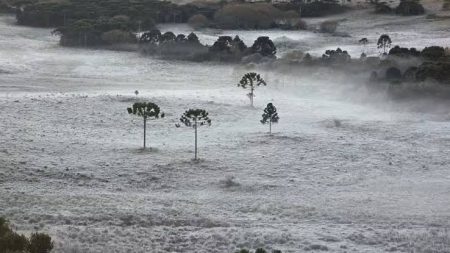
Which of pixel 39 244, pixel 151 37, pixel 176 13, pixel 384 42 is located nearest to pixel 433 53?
pixel 384 42

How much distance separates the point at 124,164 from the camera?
46156mm

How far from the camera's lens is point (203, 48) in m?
108

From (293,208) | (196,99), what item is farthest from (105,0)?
(293,208)

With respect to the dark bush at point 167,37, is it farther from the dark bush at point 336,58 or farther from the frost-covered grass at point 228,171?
the frost-covered grass at point 228,171

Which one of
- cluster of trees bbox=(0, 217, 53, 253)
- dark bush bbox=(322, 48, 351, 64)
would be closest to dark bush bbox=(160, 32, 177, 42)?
dark bush bbox=(322, 48, 351, 64)

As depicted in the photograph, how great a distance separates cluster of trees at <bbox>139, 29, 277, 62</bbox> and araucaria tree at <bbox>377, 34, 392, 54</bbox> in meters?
16.7

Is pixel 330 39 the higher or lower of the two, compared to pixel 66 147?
higher

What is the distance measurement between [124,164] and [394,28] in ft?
299

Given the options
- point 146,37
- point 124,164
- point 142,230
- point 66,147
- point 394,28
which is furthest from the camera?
point 394,28

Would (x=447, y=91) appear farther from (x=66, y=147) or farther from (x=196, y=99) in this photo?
(x=66, y=147)

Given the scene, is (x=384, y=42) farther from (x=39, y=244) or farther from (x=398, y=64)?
(x=39, y=244)

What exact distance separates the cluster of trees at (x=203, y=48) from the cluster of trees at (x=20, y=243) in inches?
2987

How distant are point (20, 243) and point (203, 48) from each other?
8386 centimetres

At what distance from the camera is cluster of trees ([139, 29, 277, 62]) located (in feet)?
338
